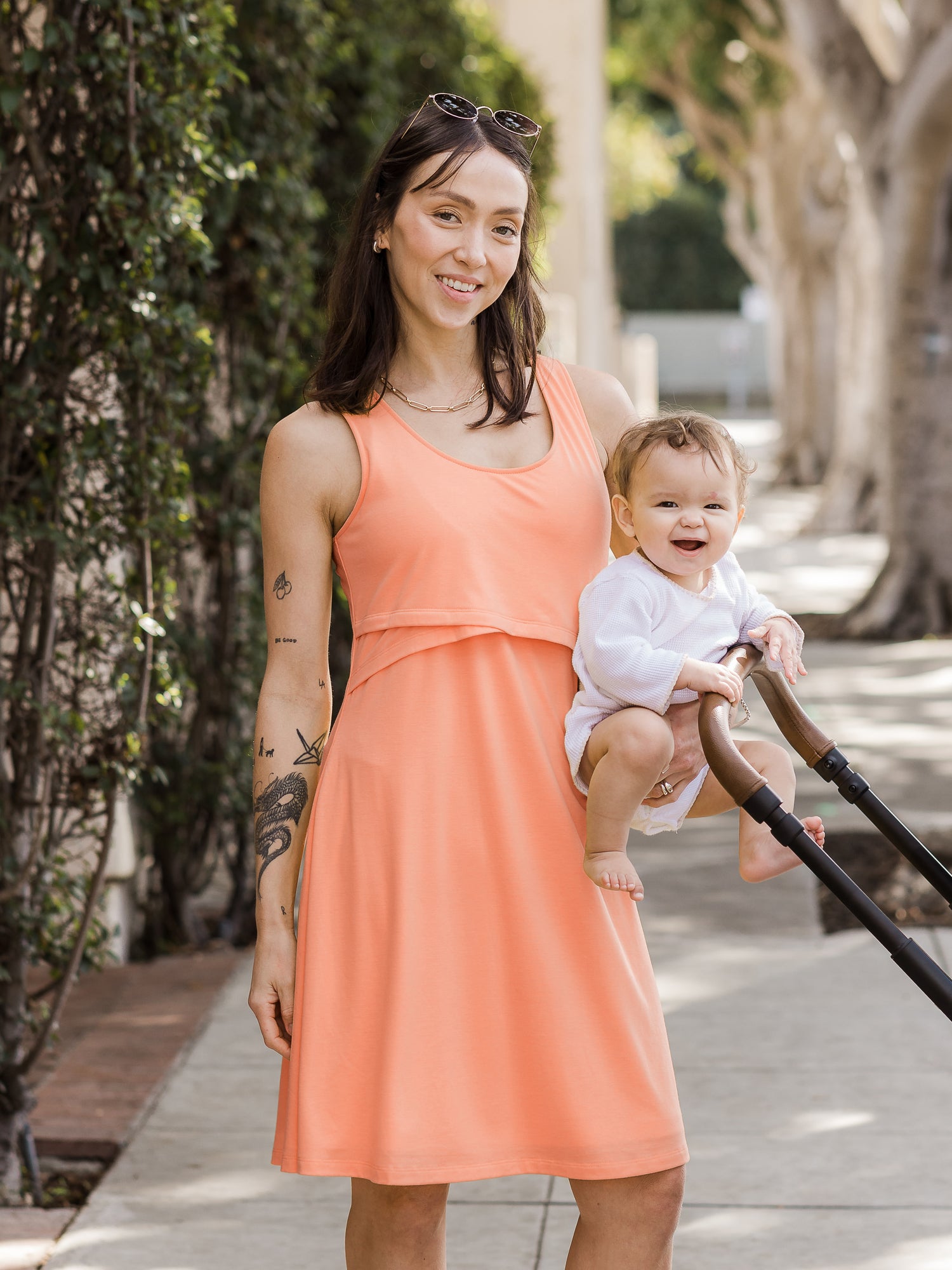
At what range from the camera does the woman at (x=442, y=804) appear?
2488 millimetres

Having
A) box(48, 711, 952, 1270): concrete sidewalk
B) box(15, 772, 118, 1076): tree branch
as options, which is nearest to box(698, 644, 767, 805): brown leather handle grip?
box(48, 711, 952, 1270): concrete sidewalk

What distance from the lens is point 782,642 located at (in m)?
2.51

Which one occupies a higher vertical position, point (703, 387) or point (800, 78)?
point (800, 78)

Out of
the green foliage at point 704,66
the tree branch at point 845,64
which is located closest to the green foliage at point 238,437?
the tree branch at point 845,64

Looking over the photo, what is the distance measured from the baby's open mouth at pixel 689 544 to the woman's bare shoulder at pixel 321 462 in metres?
0.50

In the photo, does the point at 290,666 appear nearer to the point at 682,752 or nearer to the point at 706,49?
the point at 682,752

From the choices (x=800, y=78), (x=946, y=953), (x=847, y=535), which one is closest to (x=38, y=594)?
(x=946, y=953)

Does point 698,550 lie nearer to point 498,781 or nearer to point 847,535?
point 498,781

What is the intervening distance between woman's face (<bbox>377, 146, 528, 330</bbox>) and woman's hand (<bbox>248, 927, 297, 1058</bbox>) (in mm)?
996

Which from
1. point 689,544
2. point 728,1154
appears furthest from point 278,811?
point 728,1154

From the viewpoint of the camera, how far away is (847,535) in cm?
1953

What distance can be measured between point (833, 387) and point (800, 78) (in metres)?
4.66

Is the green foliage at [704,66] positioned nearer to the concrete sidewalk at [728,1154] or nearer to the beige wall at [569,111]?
the beige wall at [569,111]

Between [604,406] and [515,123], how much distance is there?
0.47 metres
